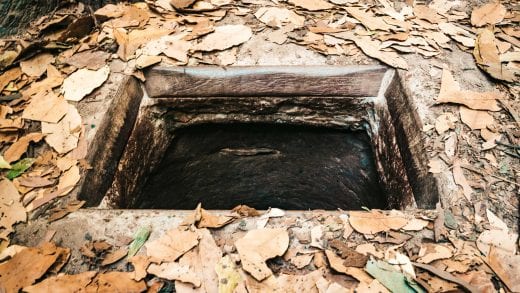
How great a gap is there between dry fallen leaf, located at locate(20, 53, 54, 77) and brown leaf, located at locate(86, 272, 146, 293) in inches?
49.9

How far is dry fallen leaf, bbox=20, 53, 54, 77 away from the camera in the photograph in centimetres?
185

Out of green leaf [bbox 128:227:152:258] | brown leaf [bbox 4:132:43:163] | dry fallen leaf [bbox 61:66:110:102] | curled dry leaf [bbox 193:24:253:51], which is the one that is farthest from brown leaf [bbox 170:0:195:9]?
green leaf [bbox 128:227:152:258]

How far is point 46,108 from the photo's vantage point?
1.68 m

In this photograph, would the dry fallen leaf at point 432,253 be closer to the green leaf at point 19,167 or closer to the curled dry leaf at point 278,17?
the curled dry leaf at point 278,17

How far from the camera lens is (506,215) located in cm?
130

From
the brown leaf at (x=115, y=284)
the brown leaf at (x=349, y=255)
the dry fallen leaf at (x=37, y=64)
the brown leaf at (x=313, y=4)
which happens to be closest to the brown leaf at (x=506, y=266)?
the brown leaf at (x=349, y=255)

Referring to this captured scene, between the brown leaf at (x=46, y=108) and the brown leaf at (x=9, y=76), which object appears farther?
the brown leaf at (x=9, y=76)

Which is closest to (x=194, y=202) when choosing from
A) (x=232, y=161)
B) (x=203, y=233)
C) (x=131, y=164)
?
(x=232, y=161)

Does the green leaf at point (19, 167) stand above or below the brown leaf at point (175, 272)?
above

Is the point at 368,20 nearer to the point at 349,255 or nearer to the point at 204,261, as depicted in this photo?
the point at 349,255

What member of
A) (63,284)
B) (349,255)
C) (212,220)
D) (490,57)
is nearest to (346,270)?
(349,255)

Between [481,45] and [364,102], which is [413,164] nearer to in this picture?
[364,102]

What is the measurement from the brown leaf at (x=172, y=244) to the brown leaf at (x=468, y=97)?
1.32 meters

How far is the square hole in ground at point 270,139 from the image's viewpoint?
1.72m
